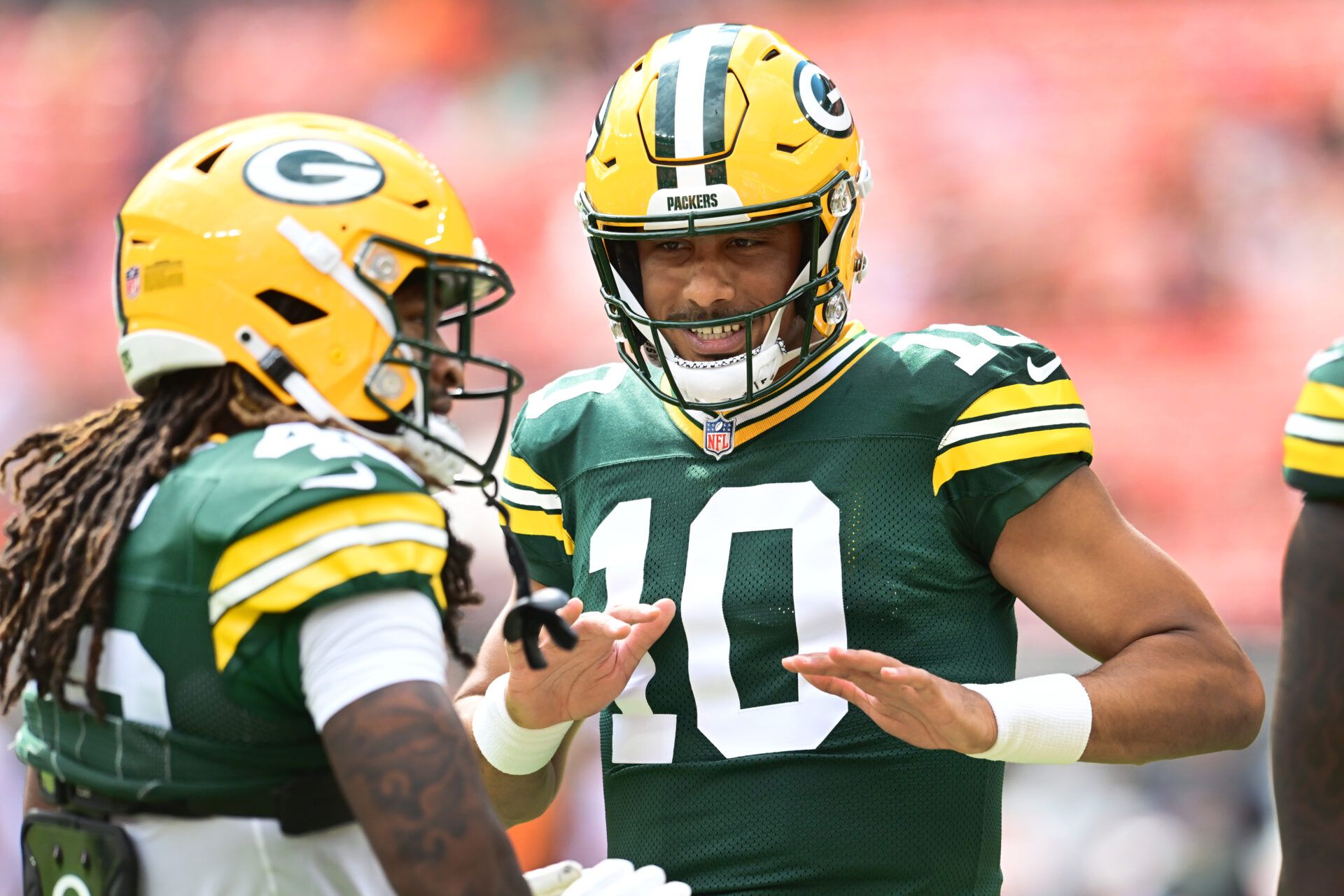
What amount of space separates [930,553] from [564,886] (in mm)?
613

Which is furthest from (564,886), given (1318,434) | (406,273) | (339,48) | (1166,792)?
(339,48)

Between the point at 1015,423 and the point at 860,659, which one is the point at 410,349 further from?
the point at 1015,423

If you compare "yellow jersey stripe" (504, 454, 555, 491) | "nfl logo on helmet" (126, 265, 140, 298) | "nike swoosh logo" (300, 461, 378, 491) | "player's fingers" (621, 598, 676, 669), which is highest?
"nfl logo on helmet" (126, 265, 140, 298)

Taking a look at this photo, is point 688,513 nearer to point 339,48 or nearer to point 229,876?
point 229,876

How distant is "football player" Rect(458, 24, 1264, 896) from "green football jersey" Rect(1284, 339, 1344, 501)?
0.19 metres

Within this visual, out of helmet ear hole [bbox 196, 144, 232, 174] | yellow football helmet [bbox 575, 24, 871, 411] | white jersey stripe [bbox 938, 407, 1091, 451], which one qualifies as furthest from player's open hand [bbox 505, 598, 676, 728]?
helmet ear hole [bbox 196, 144, 232, 174]

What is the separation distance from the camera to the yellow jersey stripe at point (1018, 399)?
6.37 feet

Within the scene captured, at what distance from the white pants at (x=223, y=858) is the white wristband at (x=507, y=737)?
54 centimetres

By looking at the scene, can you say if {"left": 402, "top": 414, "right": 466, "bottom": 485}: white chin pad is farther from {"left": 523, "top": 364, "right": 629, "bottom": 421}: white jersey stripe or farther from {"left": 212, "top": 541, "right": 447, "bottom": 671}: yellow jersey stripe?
{"left": 523, "top": 364, "right": 629, "bottom": 421}: white jersey stripe

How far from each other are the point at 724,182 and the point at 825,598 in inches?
22.3

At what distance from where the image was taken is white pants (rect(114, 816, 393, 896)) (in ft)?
4.69

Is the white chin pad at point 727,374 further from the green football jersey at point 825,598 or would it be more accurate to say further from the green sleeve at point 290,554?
the green sleeve at point 290,554

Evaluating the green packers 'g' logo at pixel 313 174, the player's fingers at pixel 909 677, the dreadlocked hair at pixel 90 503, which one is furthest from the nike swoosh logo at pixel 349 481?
the player's fingers at pixel 909 677

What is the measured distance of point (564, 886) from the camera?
1677 millimetres
